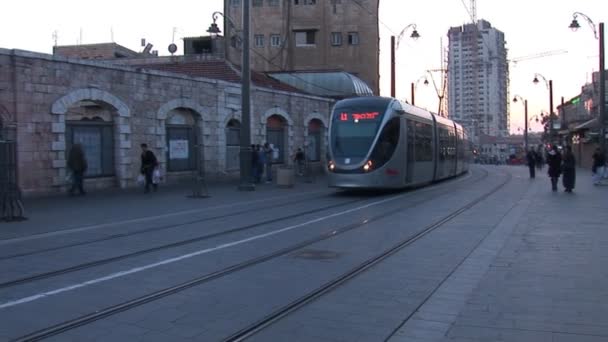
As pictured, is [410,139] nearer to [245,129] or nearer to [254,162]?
[245,129]

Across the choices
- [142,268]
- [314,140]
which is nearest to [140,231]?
[142,268]

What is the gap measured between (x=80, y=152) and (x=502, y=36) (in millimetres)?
61511

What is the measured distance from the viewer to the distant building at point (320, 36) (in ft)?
188

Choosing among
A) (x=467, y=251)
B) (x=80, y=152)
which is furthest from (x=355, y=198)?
(x=467, y=251)

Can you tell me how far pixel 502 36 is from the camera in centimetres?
7294

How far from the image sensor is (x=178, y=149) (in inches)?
1043

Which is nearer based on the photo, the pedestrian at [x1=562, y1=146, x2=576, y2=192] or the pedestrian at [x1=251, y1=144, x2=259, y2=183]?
the pedestrian at [x1=562, y1=146, x2=576, y2=192]

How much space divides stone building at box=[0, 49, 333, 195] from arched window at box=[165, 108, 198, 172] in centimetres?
4

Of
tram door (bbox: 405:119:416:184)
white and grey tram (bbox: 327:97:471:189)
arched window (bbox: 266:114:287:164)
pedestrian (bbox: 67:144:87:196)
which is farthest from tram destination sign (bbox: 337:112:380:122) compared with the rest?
arched window (bbox: 266:114:287:164)

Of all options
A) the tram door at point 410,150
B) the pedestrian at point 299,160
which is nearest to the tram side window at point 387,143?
the tram door at point 410,150

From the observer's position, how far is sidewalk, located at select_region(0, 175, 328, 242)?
13.7 metres

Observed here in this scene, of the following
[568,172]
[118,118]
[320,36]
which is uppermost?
[320,36]

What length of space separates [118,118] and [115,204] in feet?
19.1

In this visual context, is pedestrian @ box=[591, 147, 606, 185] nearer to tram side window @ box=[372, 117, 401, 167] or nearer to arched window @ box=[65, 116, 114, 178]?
tram side window @ box=[372, 117, 401, 167]
